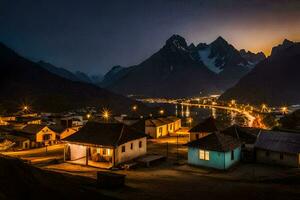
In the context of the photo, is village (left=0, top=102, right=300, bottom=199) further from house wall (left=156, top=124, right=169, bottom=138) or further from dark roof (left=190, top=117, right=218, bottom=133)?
house wall (left=156, top=124, right=169, bottom=138)

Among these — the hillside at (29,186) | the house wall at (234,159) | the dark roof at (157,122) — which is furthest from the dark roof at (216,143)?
the dark roof at (157,122)

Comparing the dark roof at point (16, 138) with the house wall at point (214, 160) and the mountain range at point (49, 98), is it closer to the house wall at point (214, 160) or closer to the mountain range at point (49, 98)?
the house wall at point (214, 160)

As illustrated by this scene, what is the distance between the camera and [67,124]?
229ft

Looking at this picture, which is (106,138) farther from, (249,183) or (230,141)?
(249,183)

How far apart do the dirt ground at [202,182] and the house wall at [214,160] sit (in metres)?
0.75

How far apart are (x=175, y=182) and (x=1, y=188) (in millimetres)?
16767

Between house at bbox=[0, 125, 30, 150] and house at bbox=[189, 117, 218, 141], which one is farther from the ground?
house at bbox=[189, 117, 218, 141]

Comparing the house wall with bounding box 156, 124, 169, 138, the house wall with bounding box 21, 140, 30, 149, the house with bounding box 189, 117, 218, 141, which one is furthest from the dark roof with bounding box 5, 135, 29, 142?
the house with bounding box 189, 117, 218, 141

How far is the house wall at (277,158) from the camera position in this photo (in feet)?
117

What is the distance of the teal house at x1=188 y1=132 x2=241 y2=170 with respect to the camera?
115 feet

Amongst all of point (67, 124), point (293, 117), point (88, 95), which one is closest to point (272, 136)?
point (293, 117)

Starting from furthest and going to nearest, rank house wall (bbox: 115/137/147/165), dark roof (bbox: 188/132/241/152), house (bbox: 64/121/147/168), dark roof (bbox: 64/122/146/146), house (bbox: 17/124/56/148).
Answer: house (bbox: 17/124/56/148) → dark roof (bbox: 64/122/146/146) → house (bbox: 64/121/147/168) → house wall (bbox: 115/137/147/165) → dark roof (bbox: 188/132/241/152)

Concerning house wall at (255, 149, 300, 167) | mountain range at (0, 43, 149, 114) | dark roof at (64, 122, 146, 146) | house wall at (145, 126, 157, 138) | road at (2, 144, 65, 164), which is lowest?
road at (2, 144, 65, 164)

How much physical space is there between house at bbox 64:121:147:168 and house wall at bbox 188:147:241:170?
7124 millimetres
